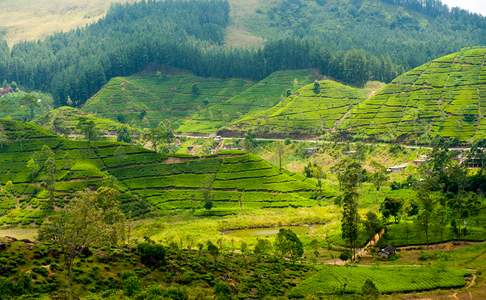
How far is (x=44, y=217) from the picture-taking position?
408 feet

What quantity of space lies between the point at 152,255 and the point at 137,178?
235ft

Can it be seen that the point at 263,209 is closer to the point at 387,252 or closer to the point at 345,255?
the point at 345,255

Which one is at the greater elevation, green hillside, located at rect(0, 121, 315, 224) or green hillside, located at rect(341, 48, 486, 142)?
green hillside, located at rect(341, 48, 486, 142)

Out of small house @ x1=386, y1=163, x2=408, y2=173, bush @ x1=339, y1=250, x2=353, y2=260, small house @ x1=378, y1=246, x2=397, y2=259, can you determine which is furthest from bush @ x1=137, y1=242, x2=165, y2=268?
small house @ x1=386, y1=163, x2=408, y2=173

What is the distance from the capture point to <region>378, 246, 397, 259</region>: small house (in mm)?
92188

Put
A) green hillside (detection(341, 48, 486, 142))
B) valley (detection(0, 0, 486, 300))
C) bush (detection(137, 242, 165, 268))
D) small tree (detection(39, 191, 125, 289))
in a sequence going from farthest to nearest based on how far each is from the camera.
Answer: green hillside (detection(341, 48, 486, 142)) → bush (detection(137, 242, 165, 268)) → valley (detection(0, 0, 486, 300)) → small tree (detection(39, 191, 125, 289))

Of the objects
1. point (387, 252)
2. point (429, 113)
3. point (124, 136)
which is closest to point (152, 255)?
point (387, 252)

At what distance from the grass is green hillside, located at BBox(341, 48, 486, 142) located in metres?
91.2

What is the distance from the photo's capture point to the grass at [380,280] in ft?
245

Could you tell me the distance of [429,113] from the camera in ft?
591

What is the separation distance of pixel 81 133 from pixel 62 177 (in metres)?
49.9

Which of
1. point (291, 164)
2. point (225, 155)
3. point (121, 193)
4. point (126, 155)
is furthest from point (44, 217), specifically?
point (291, 164)

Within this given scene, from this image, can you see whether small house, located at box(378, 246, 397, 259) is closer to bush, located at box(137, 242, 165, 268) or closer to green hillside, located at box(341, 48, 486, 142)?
bush, located at box(137, 242, 165, 268)

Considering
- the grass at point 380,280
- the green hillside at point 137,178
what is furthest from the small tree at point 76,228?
the green hillside at point 137,178
